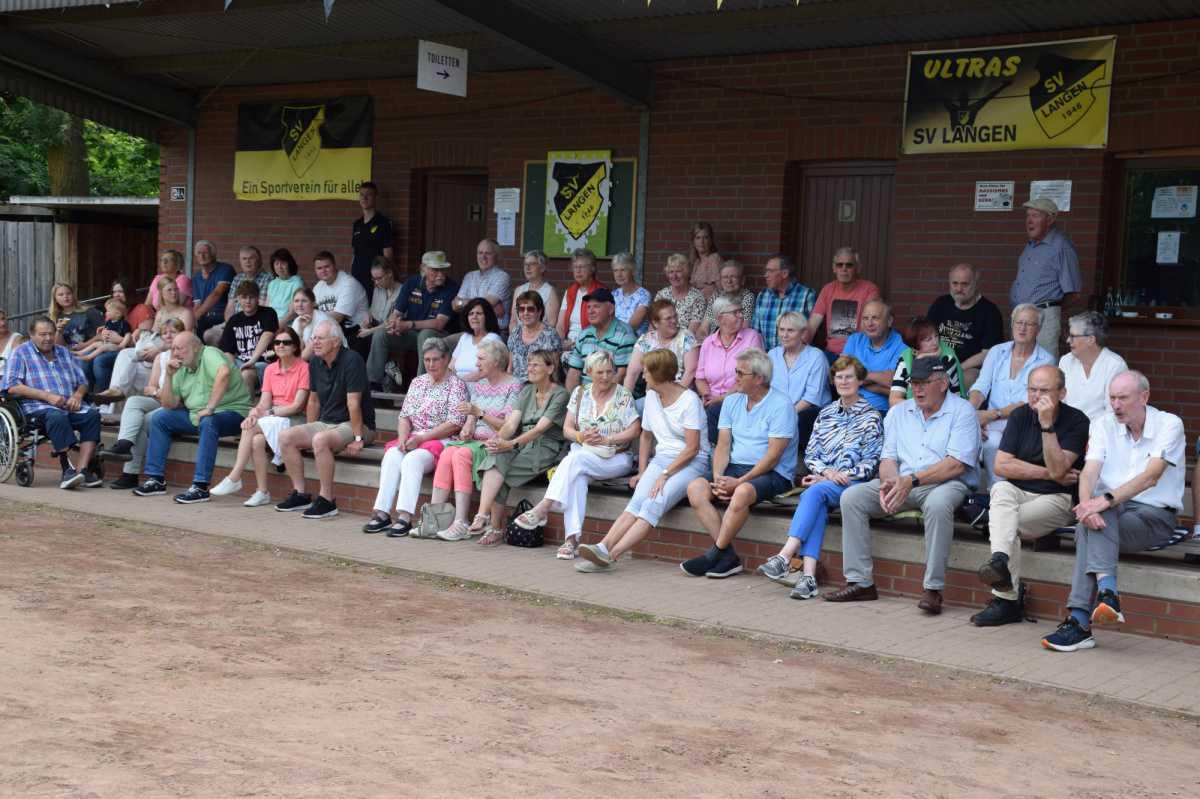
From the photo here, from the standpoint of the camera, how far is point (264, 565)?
8.70 meters

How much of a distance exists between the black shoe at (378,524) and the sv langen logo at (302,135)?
612 centimetres

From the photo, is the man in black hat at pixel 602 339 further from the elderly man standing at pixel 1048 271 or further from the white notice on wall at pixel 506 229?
the elderly man standing at pixel 1048 271

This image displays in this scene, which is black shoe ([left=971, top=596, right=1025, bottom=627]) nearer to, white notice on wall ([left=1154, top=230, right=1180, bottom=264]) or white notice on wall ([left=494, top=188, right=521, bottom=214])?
white notice on wall ([left=1154, top=230, right=1180, bottom=264])

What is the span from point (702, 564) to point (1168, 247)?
4.50 metres

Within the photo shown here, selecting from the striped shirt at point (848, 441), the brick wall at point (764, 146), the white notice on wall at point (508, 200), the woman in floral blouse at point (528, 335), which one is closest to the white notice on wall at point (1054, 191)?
the brick wall at point (764, 146)

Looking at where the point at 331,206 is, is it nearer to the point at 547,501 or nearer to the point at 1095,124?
the point at 547,501

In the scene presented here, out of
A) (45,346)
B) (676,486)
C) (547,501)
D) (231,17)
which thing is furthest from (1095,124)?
(45,346)

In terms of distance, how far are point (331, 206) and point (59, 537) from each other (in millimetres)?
6306

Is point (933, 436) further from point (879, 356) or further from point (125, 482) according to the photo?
point (125, 482)

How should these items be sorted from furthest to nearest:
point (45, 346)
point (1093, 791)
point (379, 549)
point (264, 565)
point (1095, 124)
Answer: point (45, 346), point (1095, 124), point (379, 549), point (264, 565), point (1093, 791)

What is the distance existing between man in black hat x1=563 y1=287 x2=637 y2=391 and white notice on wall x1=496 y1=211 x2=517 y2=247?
293 centimetres

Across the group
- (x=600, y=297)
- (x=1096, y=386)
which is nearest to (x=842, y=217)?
(x=600, y=297)

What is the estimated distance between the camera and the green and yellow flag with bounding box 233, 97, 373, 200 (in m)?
14.6

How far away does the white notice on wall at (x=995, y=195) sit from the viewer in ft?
34.9
